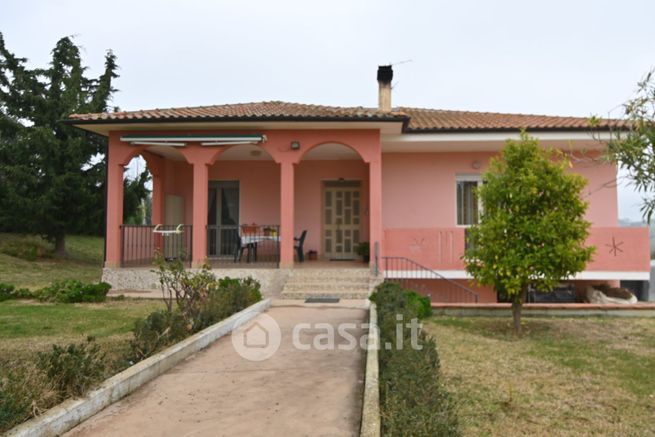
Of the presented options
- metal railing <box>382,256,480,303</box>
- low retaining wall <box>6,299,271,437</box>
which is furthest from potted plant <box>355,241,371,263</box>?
low retaining wall <box>6,299,271,437</box>

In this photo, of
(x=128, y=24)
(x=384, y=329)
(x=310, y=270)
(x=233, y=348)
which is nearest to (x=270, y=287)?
(x=310, y=270)

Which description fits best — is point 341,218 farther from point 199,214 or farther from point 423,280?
point 199,214

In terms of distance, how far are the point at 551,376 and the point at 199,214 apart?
874 centimetres

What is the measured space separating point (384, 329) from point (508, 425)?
5.96 feet

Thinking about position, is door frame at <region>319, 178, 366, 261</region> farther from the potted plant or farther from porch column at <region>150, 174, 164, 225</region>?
porch column at <region>150, 174, 164, 225</region>

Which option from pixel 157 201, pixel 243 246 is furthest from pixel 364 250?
pixel 157 201

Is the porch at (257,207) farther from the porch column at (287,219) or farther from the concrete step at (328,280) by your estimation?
the concrete step at (328,280)

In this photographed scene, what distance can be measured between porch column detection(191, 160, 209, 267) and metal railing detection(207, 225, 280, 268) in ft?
1.13

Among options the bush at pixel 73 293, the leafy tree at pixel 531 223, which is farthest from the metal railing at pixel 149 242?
the leafy tree at pixel 531 223

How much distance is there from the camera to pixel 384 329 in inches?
218

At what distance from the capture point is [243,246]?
497 inches

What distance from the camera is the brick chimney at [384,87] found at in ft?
44.6

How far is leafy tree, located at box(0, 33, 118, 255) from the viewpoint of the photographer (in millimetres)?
17266

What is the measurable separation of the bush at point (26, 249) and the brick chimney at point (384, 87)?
13479 mm
